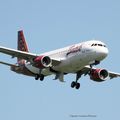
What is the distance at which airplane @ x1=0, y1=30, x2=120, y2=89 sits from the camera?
98.8 m

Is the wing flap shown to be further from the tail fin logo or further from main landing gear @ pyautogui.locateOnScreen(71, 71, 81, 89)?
the tail fin logo

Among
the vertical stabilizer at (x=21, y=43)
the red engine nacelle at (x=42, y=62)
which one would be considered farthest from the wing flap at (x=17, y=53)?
the vertical stabilizer at (x=21, y=43)

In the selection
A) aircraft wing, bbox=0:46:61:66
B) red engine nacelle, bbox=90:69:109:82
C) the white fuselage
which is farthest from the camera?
red engine nacelle, bbox=90:69:109:82

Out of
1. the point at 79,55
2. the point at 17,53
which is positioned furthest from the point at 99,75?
the point at 17,53

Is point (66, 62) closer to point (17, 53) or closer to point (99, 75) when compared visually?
point (17, 53)

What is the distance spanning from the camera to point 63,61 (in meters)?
101

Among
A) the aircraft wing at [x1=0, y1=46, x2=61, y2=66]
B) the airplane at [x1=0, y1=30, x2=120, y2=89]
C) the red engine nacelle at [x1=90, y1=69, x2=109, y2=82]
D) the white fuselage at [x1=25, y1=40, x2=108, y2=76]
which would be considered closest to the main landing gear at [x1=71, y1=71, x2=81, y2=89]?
the airplane at [x1=0, y1=30, x2=120, y2=89]

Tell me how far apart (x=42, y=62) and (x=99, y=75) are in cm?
1116

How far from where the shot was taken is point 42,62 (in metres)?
101

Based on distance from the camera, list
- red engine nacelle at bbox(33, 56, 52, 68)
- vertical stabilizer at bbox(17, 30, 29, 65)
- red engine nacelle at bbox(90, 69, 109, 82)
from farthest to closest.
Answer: vertical stabilizer at bbox(17, 30, 29, 65) → red engine nacelle at bbox(90, 69, 109, 82) → red engine nacelle at bbox(33, 56, 52, 68)

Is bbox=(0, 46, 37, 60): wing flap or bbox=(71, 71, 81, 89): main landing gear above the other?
bbox=(0, 46, 37, 60): wing flap

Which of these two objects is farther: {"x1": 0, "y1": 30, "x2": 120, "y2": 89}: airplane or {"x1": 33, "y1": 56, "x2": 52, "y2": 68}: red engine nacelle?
{"x1": 33, "y1": 56, "x2": 52, "y2": 68}: red engine nacelle

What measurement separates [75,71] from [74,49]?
375cm

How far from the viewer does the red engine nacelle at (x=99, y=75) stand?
108 metres
